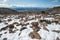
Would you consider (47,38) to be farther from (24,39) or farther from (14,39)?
(14,39)

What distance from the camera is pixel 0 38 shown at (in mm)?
11578

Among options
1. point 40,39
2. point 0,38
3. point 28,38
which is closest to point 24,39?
point 28,38

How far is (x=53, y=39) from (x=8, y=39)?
11.6 feet

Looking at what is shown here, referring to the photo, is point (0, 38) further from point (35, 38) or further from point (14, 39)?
point (35, 38)

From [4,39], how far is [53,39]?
3823 millimetres

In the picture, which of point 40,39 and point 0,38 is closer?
point 40,39

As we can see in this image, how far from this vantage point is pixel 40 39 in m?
10.6

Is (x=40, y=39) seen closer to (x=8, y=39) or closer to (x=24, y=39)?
(x=24, y=39)

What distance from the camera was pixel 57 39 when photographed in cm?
1055

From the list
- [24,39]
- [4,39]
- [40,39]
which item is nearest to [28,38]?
[24,39]

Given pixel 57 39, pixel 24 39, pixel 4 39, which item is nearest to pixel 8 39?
pixel 4 39

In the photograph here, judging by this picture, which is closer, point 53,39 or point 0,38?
point 53,39

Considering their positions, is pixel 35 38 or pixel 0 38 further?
pixel 0 38

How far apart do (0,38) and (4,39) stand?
0.72 meters
